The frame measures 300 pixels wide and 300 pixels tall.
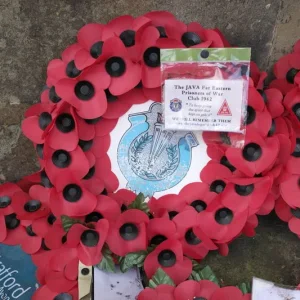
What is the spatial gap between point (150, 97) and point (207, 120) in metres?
0.18

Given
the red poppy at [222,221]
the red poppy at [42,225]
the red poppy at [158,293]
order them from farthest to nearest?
the red poppy at [42,225] → the red poppy at [222,221] → the red poppy at [158,293]

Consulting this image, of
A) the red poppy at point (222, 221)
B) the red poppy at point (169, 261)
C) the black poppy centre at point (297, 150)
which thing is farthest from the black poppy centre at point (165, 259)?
the black poppy centre at point (297, 150)

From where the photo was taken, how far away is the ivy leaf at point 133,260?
1.39 meters

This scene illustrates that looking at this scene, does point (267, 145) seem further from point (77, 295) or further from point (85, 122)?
point (77, 295)

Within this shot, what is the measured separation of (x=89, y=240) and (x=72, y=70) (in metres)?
0.47

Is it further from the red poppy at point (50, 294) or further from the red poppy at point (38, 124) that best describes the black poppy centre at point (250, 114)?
the red poppy at point (50, 294)

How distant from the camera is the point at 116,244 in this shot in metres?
1.40

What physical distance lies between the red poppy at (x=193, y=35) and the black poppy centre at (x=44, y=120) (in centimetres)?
40

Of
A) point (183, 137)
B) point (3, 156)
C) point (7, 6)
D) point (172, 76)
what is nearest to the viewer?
point (172, 76)

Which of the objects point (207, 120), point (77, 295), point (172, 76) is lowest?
point (77, 295)

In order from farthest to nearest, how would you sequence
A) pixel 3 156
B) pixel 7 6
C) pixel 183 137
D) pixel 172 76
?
pixel 3 156 → pixel 7 6 → pixel 183 137 → pixel 172 76

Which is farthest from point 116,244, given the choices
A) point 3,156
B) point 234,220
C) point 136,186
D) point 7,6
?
point 7,6

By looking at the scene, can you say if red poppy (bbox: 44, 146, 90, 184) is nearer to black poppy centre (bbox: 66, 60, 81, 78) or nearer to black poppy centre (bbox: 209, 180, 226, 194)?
black poppy centre (bbox: 66, 60, 81, 78)

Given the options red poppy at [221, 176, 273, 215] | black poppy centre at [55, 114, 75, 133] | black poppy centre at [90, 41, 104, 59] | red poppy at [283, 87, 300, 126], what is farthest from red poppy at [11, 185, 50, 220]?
red poppy at [283, 87, 300, 126]
